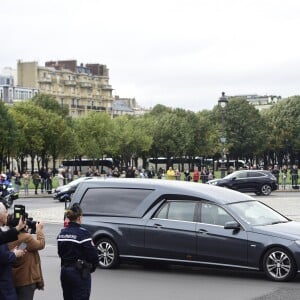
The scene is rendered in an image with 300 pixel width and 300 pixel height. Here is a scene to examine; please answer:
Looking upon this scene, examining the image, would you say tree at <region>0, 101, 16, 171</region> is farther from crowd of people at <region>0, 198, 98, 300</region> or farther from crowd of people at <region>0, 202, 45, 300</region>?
crowd of people at <region>0, 202, 45, 300</region>

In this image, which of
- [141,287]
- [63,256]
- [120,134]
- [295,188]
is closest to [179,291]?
[141,287]

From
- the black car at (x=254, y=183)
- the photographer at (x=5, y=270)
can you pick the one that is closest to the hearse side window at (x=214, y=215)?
the photographer at (x=5, y=270)

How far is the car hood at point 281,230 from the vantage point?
1361cm

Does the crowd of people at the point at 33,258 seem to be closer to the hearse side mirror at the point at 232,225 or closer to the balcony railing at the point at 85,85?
the hearse side mirror at the point at 232,225

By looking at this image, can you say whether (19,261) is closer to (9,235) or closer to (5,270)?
(5,270)

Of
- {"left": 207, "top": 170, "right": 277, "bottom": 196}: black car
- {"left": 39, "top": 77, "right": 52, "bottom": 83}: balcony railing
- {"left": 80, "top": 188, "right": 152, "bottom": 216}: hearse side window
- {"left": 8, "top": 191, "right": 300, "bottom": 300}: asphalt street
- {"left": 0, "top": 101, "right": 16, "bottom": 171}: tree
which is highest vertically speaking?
{"left": 39, "top": 77, "right": 52, "bottom": 83}: balcony railing

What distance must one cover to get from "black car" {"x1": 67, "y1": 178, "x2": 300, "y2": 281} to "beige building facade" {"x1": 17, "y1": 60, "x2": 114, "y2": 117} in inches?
6129

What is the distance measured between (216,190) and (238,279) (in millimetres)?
1860

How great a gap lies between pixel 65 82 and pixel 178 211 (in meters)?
173

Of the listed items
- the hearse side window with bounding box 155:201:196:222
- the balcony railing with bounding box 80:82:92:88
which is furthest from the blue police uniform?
the balcony railing with bounding box 80:82:92:88

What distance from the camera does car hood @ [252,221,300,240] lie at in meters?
13.6

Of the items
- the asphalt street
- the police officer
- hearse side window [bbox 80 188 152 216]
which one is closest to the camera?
the police officer

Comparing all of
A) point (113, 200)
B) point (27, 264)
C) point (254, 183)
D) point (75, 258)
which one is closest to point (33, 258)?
point (27, 264)

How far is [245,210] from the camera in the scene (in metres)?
14.4
